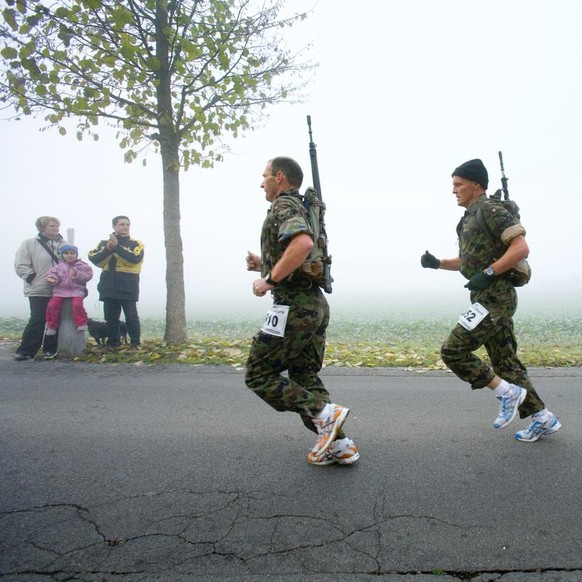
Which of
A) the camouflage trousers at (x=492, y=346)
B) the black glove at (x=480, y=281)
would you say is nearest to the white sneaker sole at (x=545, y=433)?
the camouflage trousers at (x=492, y=346)

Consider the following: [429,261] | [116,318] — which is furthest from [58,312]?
[429,261]

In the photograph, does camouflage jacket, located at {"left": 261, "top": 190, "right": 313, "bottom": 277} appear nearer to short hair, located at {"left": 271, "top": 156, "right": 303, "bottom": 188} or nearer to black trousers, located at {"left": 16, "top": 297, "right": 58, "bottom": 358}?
short hair, located at {"left": 271, "top": 156, "right": 303, "bottom": 188}

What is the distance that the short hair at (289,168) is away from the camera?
3.38 metres

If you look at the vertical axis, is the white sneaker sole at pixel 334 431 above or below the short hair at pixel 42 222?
below

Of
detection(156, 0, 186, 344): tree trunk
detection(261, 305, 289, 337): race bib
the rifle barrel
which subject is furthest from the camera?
detection(156, 0, 186, 344): tree trunk

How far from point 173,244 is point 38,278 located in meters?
2.27

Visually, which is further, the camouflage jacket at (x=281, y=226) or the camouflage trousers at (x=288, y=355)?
the camouflage trousers at (x=288, y=355)

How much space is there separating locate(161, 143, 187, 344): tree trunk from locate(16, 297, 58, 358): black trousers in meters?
1.85

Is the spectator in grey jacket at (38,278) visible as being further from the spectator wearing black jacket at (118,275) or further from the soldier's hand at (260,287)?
the soldier's hand at (260,287)

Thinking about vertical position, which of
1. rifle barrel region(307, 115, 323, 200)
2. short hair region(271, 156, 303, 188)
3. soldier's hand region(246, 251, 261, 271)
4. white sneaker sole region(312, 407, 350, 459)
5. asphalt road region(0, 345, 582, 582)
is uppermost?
rifle barrel region(307, 115, 323, 200)

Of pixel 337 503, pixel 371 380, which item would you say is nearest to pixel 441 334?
pixel 371 380

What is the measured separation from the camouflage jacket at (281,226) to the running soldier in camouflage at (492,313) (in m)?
1.43

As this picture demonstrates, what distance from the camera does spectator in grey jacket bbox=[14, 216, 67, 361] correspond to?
24.0 ft

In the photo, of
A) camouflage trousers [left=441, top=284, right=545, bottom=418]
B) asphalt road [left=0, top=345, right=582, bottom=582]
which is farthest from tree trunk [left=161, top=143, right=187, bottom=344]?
camouflage trousers [left=441, top=284, right=545, bottom=418]
